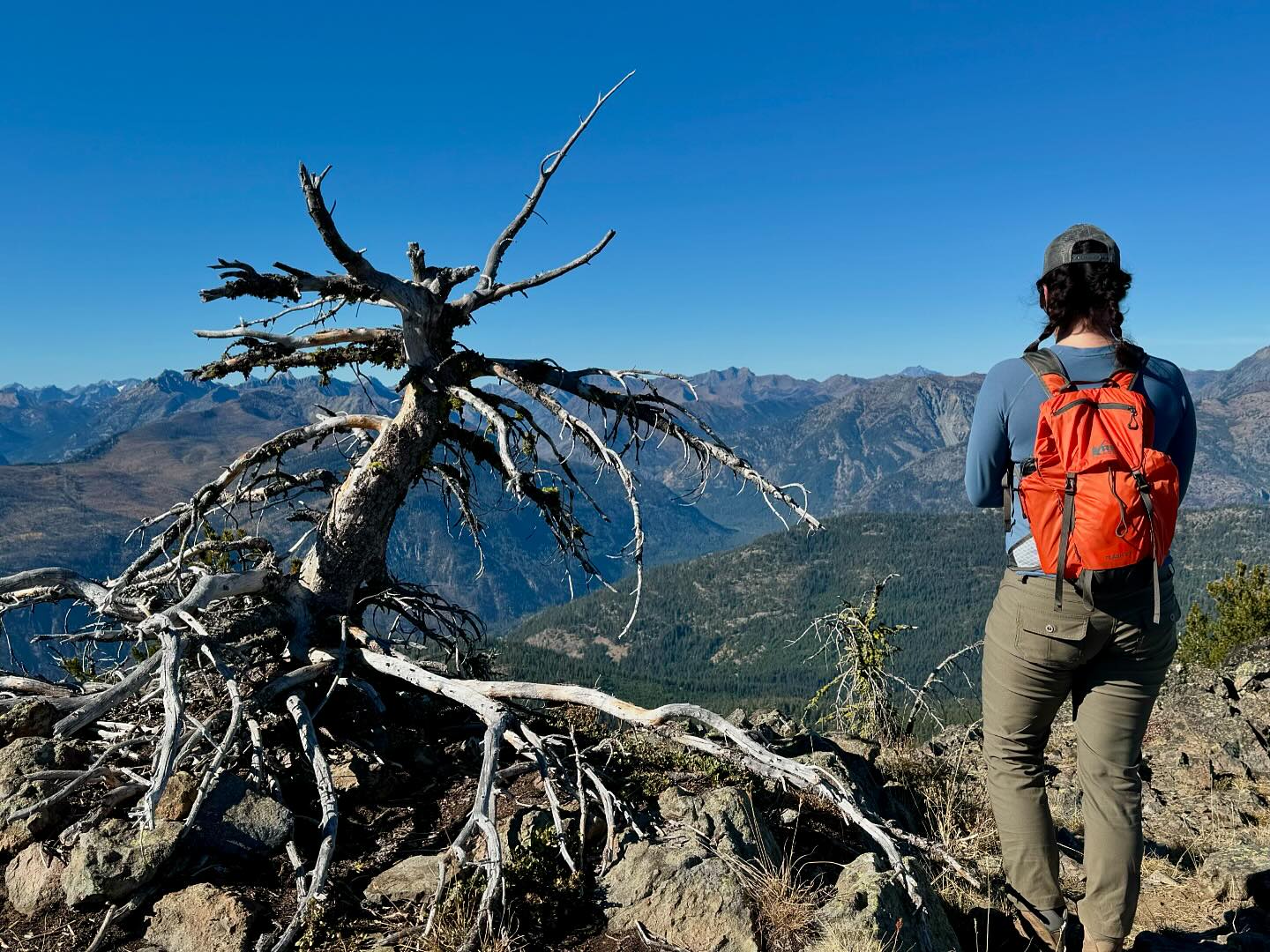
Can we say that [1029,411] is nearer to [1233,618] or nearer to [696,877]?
[696,877]

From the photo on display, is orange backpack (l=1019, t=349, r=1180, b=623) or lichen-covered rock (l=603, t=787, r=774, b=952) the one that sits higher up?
orange backpack (l=1019, t=349, r=1180, b=623)

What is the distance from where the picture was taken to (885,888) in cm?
405

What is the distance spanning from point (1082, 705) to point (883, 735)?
617 cm

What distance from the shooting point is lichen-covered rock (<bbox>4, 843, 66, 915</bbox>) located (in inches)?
170

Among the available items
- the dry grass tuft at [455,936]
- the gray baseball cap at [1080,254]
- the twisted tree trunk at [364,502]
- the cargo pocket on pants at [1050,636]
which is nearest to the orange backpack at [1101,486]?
the cargo pocket on pants at [1050,636]

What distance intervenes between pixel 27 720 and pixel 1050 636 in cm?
685

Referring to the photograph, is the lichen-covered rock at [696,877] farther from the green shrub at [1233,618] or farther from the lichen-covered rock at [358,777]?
the green shrub at [1233,618]

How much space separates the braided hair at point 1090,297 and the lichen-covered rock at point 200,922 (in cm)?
545

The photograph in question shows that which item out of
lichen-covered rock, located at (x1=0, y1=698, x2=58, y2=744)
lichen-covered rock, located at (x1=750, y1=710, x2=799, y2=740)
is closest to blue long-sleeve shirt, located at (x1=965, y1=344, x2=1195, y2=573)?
lichen-covered rock, located at (x1=750, y1=710, x2=799, y2=740)

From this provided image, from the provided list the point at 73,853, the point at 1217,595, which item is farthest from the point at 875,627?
the point at 1217,595

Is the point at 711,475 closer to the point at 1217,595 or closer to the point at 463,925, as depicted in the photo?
the point at 463,925

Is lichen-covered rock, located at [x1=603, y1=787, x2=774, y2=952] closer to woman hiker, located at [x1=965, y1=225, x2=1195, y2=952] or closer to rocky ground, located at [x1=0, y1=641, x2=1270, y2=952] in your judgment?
rocky ground, located at [x1=0, y1=641, x2=1270, y2=952]

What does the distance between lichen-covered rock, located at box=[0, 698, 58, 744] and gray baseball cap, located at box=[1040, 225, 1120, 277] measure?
7221mm

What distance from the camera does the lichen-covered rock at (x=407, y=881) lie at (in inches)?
170
